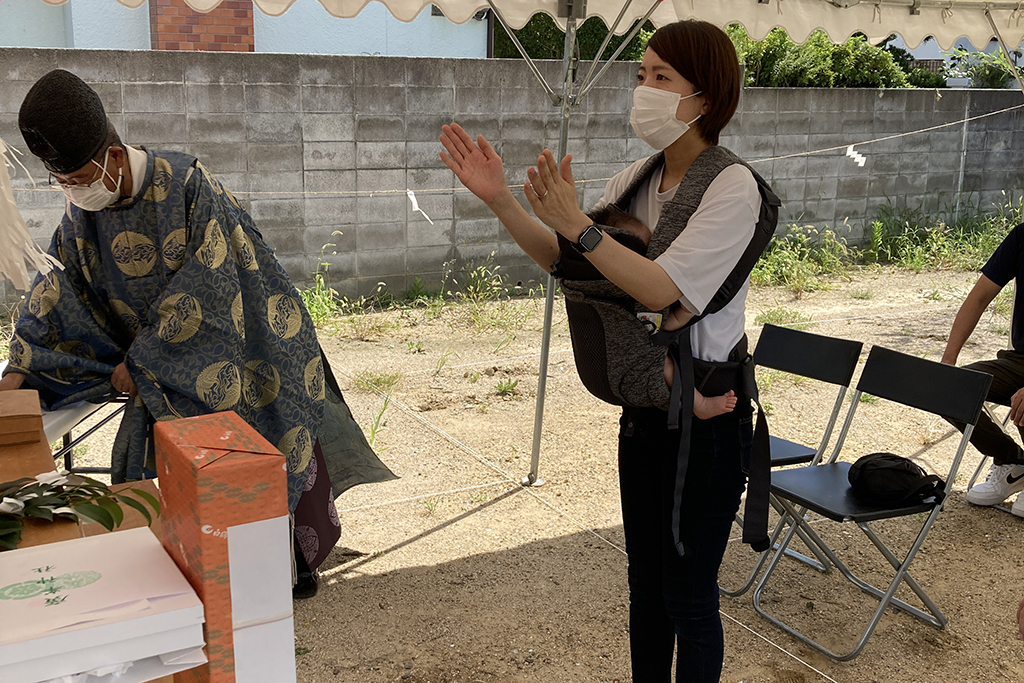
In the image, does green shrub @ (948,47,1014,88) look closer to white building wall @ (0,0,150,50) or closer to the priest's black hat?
white building wall @ (0,0,150,50)

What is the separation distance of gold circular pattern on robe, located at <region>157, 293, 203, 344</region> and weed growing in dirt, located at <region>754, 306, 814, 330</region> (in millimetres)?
4783

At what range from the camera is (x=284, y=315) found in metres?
2.65

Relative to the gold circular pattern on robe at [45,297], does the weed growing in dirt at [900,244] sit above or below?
below

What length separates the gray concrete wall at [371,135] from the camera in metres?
5.66

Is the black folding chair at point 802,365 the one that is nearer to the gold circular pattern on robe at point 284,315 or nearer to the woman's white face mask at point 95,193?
the gold circular pattern on robe at point 284,315

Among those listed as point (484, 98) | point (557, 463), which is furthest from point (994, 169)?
point (557, 463)

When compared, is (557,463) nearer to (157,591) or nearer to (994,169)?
(157,591)

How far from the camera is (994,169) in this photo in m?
9.21

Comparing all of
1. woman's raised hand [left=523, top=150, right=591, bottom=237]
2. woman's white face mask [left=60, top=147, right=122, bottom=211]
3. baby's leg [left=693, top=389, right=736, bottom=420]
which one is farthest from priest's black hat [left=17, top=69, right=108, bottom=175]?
baby's leg [left=693, top=389, right=736, bottom=420]

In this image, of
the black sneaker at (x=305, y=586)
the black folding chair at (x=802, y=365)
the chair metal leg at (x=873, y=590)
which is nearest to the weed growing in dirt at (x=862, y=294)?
the black folding chair at (x=802, y=365)

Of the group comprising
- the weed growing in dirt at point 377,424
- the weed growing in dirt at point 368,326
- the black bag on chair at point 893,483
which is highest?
the black bag on chair at point 893,483

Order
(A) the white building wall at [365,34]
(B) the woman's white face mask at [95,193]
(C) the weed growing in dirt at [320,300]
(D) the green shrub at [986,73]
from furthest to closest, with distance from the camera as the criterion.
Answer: (D) the green shrub at [986,73] → (A) the white building wall at [365,34] → (C) the weed growing in dirt at [320,300] → (B) the woman's white face mask at [95,193]

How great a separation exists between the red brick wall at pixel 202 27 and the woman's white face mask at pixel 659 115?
8.09 metres

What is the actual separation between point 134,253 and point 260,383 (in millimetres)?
501
